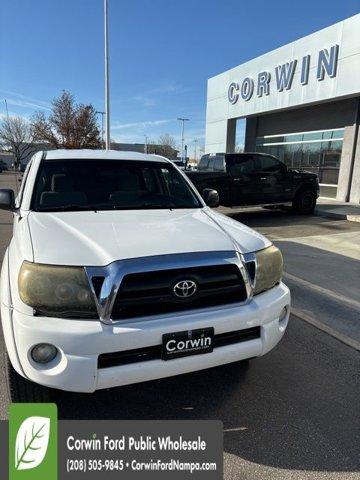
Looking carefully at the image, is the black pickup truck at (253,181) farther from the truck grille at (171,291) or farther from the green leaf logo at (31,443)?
the green leaf logo at (31,443)

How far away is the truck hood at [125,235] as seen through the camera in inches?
91.7

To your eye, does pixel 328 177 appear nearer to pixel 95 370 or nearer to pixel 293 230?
pixel 293 230

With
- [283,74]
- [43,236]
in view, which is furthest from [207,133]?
[43,236]

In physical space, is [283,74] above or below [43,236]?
above

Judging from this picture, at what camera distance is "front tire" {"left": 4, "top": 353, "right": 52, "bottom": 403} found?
2.38m

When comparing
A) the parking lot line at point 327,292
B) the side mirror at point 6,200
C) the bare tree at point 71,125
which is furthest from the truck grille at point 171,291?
the bare tree at point 71,125

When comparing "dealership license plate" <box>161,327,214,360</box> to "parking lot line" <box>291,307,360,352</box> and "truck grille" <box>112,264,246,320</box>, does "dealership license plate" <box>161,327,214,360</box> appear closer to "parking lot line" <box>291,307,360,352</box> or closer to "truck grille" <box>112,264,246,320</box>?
"truck grille" <box>112,264,246,320</box>

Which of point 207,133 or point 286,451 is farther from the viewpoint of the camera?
point 207,133

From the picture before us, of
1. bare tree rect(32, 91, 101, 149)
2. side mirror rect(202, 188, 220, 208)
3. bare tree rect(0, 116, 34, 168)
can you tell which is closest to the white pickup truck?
side mirror rect(202, 188, 220, 208)

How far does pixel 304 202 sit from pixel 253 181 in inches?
84.6

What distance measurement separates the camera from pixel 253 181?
11672 millimetres

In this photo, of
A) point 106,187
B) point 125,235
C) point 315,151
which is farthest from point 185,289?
point 315,151

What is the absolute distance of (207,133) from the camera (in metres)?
23.0

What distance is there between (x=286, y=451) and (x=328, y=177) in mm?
16200
